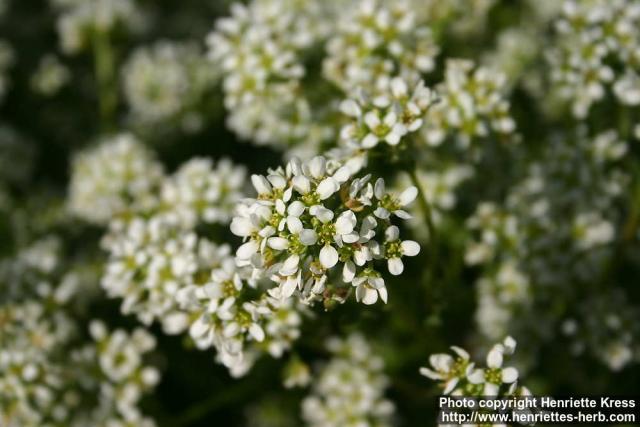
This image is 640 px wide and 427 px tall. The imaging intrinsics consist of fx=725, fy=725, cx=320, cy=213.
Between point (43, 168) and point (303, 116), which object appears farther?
point (43, 168)

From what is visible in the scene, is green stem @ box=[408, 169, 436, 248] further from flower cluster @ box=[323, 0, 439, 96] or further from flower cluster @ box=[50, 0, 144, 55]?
flower cluster @ box=[50, 0, 144, 55]

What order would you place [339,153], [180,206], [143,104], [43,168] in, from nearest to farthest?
[339,153] < [180,206] < [143,104] < [43,168]

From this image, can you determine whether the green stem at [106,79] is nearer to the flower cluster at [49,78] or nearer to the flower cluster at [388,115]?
the flower cluster at [49,78]

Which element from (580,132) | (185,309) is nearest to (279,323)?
(185,309)

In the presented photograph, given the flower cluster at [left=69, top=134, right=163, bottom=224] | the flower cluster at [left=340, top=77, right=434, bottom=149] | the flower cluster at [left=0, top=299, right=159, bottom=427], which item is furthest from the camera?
the flower cluster at [left=69, top=134, right=163, bottom=224]

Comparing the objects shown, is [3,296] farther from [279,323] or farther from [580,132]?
[580,132]

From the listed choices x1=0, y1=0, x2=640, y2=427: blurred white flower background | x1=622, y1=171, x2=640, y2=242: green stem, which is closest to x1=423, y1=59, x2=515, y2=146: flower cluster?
x1=0, y1=0, x2=640, y2=427: blurred white flower background
